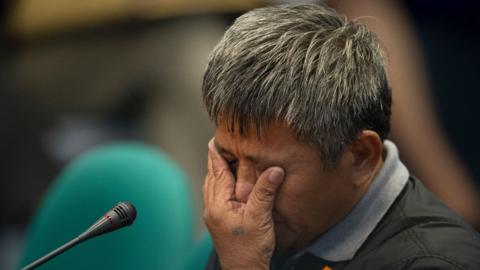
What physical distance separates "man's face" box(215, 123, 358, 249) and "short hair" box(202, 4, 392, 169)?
19 millimetres

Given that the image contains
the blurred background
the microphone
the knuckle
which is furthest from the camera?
the blurred background

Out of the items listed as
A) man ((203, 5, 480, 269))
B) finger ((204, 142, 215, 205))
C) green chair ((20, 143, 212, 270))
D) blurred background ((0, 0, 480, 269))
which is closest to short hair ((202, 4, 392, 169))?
man ((203, 5, 480, 269))

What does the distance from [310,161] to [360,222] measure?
5.7 inches

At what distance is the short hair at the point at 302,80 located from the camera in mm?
1382

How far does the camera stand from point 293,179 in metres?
1.45

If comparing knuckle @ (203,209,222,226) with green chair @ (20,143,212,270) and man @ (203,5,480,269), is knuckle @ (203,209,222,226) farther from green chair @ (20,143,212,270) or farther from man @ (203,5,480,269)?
green chair @ (20,143,212,270)

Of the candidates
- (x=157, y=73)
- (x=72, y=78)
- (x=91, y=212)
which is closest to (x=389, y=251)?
(x=91, y=212)

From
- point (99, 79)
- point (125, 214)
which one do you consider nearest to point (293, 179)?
point (125, 214)

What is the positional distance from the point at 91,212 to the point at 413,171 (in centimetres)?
68

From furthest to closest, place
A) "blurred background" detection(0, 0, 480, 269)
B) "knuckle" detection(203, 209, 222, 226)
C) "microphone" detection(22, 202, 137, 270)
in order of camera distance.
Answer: "blurred background" detection(0, 0, 480, 269) → "knuckle" detection(203, 209, 222, 226) → "microphone" detection(22, 202, 137, 270)

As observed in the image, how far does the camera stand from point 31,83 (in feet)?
11.2

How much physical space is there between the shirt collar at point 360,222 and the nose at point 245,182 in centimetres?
14

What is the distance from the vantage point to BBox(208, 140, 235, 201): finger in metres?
1.50

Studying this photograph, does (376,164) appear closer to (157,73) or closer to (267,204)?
(267,204)
